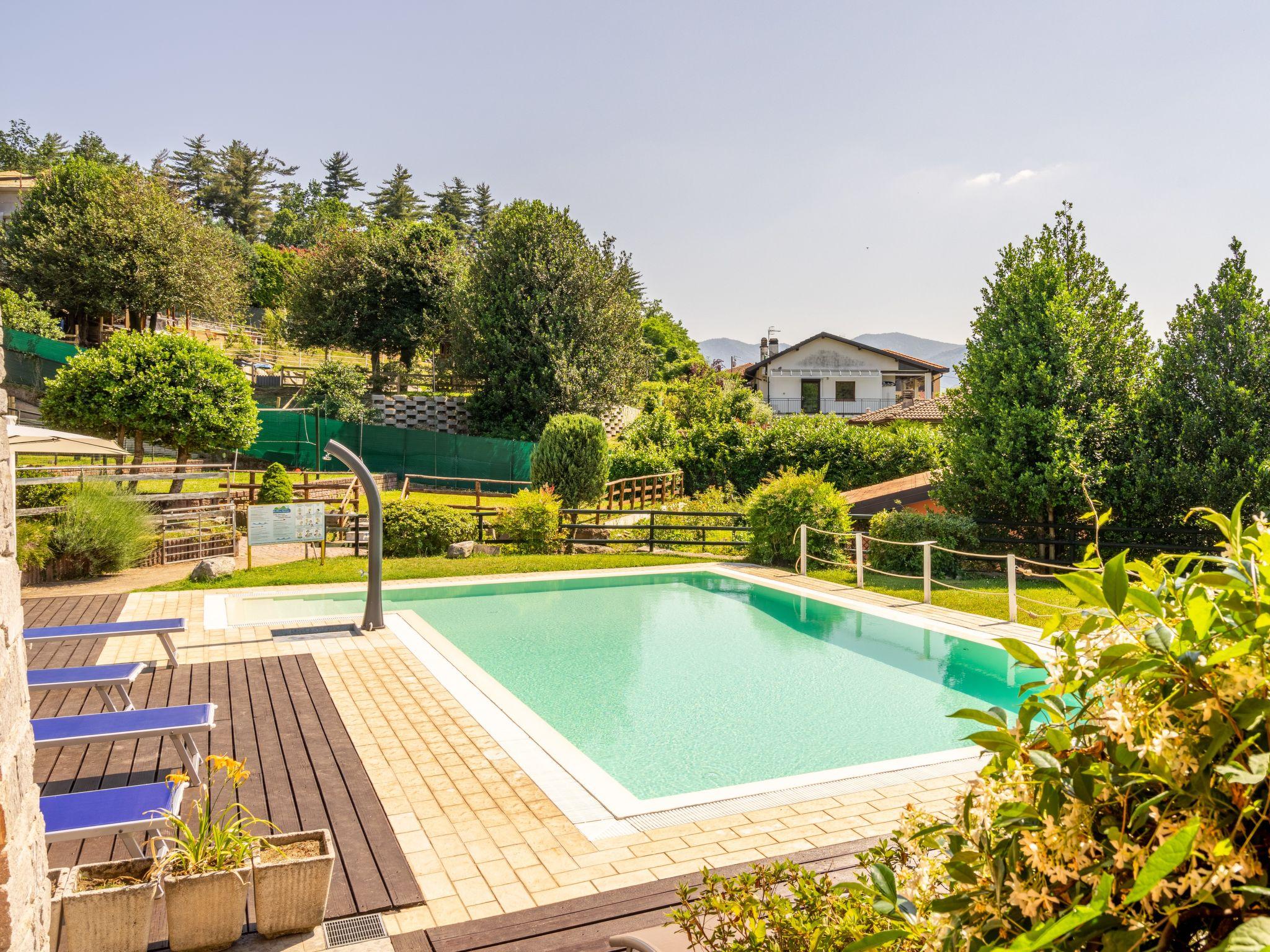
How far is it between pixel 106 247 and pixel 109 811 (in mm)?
32145

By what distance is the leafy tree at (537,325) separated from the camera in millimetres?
26797

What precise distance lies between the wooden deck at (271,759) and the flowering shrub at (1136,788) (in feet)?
11.5

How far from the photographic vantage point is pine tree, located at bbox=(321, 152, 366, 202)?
79.1 meters

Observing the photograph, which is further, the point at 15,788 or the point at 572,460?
the point at 572,460

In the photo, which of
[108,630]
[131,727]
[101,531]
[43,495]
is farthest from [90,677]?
[43,495]

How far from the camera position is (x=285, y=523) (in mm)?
11695

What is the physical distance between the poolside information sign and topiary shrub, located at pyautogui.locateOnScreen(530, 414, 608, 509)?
6.95 meters

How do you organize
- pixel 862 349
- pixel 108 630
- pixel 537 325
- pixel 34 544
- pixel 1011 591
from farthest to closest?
1. pixel 862 349
2. pixel 537 325
3. pixel 34 544
4. pixel 1011 591
5. pixel 108 630

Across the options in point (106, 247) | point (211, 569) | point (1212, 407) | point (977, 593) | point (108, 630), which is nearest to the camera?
point (108, 630)

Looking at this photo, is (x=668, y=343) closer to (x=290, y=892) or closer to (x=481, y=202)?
(x=481, y=202)

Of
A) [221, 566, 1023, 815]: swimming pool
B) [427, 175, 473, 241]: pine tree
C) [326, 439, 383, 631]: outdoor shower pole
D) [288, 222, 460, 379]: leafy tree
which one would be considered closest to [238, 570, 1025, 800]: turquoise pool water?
[221, 566, 1023, 815]: swimming pool

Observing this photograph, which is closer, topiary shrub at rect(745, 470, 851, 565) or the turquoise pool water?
the turquoise pool water

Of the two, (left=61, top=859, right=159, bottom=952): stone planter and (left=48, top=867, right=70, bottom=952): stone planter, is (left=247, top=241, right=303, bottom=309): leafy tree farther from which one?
(left=61, top=859, right=159, bottom=952): stone planter

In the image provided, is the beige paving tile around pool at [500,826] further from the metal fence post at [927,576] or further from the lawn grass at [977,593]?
the metal fence post at [927,576]
